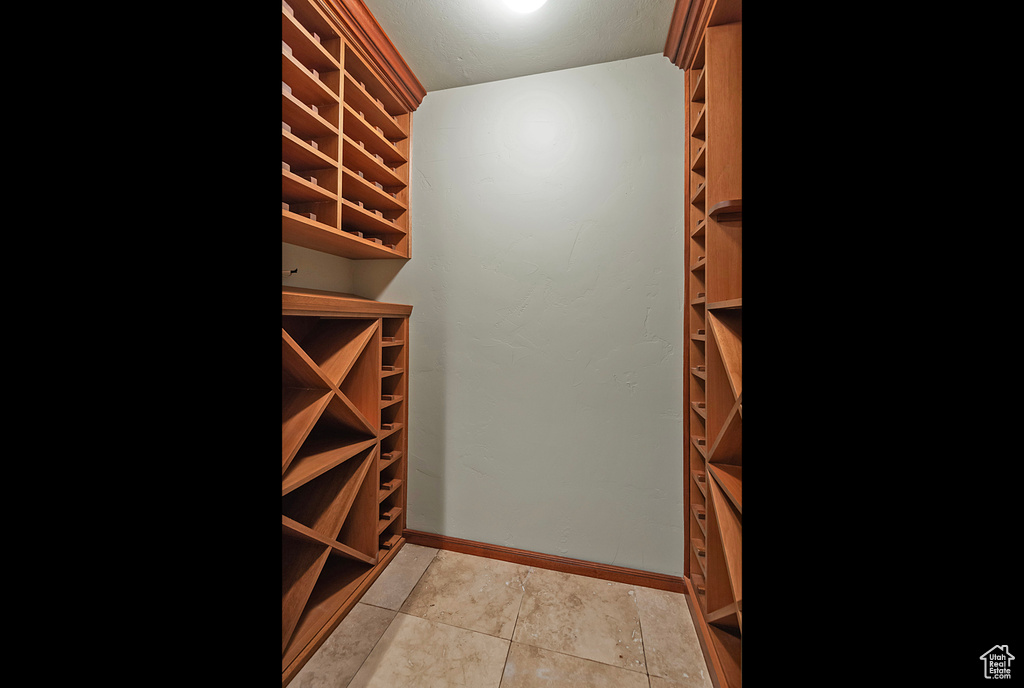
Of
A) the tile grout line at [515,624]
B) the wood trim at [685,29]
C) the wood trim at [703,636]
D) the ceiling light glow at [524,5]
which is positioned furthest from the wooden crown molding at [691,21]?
the tile grout line at [515,624]

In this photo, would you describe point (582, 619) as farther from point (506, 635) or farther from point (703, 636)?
point (703, 636)

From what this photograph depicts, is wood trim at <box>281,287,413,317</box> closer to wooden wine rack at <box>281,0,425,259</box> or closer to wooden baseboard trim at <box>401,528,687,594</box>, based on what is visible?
wooden wine rack at <box>281,0,425,259</box>

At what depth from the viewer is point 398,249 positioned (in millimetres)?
1843

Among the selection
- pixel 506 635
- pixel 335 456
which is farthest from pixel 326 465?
pixel 506 635

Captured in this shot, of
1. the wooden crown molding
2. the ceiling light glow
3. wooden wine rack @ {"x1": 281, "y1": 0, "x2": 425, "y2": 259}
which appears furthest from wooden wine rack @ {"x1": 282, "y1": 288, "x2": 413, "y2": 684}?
the wooden crown molding

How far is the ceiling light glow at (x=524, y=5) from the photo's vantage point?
1.35m

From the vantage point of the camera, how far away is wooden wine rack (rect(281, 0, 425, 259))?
1254 millimetres

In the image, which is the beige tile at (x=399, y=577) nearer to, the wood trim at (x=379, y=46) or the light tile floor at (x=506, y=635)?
the light tile floor at (x=506, y=635)

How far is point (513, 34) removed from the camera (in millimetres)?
1498

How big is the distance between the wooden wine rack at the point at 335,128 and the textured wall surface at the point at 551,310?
0.60 ft

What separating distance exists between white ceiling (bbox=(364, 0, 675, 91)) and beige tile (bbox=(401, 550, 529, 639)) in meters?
2.05
